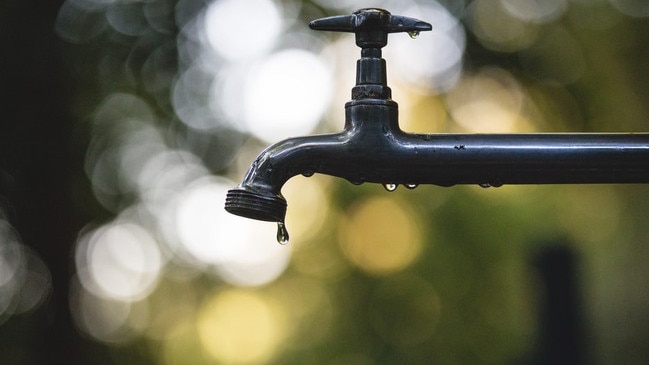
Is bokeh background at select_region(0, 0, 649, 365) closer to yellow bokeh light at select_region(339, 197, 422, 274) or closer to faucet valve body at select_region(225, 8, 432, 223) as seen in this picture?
yellow bokeh light at select_region(339, 197, 422, 274)

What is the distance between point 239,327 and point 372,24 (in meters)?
10.00

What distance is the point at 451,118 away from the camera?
313 inches

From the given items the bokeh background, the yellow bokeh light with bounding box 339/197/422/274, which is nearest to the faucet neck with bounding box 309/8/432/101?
the bokeh background

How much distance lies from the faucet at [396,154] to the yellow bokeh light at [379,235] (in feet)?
23.9

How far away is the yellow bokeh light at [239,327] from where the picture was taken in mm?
10116

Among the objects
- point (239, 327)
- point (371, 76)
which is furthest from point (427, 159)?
point (239, 327)

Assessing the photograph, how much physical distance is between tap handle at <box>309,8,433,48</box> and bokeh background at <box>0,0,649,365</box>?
404 centimetres

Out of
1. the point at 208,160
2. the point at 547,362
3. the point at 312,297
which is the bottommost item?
the point at 312,297

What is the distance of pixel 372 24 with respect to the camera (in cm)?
111

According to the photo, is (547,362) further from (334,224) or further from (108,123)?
(334,224)

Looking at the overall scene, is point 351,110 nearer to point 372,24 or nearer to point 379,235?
point 372,24

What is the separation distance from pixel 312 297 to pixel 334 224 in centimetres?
99

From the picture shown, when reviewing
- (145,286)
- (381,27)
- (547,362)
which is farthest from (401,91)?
(381,27)

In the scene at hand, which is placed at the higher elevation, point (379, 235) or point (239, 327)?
point (379, 235)
